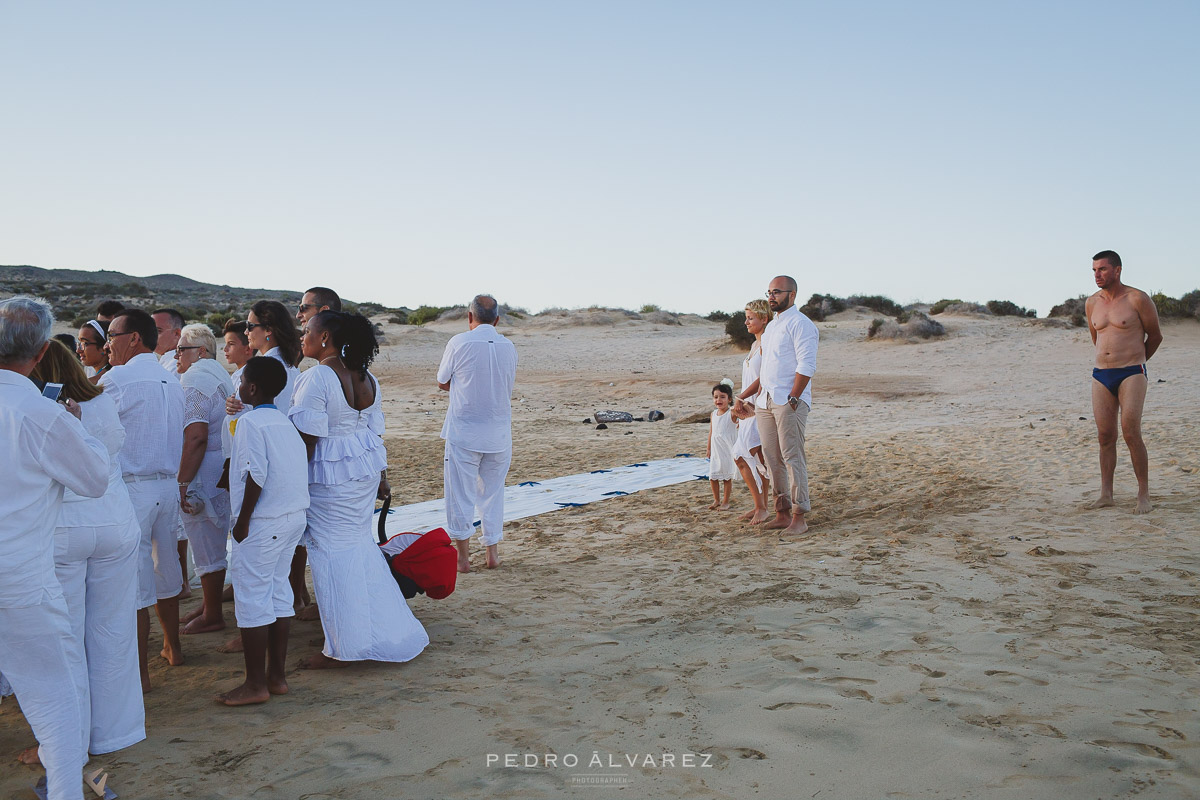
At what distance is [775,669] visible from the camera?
13.4 feet

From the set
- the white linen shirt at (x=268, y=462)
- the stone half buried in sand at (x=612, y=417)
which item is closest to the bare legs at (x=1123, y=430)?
the white linen shirt at (x=268, y=462)

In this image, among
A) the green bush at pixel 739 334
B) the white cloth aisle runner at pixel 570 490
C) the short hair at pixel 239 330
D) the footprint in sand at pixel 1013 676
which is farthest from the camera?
the green bush at pixel 739 334

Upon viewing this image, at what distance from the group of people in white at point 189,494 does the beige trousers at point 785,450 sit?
234 centimetres

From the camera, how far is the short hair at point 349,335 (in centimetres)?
430

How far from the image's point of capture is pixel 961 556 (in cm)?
598

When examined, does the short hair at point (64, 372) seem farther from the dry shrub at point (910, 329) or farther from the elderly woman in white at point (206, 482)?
the dry shrub at point (910, 329)

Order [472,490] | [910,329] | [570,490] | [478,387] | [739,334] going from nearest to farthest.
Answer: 1. [478,387]
2. [472,490]
3. [570,490]
4. [910,329]
5. [739,334]

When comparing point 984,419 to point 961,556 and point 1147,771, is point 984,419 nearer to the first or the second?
point 961,556

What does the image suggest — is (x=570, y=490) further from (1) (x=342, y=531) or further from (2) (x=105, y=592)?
(2) (x=105, y=592)

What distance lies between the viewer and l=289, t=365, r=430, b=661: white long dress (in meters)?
4.21

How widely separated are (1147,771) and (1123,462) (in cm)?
686

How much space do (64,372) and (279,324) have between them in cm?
176

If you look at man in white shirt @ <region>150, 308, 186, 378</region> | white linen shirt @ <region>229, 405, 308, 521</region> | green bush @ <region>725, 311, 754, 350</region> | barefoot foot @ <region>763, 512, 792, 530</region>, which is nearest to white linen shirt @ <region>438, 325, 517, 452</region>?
man in white shirt @ <region>150, 308, 186, 378</region>

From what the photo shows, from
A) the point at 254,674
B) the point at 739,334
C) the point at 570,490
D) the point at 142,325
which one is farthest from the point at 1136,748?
the point at 739,334
